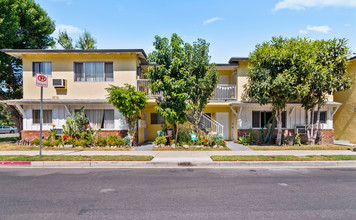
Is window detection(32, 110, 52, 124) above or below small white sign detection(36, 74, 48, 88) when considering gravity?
below

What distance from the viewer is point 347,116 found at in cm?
1466

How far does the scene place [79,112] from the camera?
13.2 meters

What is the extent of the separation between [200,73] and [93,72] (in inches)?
284

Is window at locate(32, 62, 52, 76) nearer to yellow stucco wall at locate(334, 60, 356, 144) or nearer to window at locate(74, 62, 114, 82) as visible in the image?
window at locate(74, 62, 114, 82)

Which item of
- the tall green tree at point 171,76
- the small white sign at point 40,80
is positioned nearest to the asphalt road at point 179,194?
the small white sign at point 40,80

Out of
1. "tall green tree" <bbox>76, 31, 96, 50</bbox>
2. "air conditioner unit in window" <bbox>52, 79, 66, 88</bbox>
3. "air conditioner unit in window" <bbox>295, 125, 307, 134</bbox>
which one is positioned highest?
"tall green tree" <bbox>76, 31, 96, 50</bbox>

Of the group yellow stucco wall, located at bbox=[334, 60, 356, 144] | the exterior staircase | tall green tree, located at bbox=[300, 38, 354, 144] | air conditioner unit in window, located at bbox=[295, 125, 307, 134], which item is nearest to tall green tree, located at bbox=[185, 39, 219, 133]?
the exterior staircase

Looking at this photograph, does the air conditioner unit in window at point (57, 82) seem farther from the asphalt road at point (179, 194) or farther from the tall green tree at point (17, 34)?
the asphalt road at point (179, 194)

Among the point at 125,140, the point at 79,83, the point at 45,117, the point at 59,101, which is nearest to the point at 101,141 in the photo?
the point at 125,140

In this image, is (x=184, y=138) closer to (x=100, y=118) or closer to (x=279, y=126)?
(x=100, y=118)

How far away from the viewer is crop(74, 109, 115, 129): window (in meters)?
13.3

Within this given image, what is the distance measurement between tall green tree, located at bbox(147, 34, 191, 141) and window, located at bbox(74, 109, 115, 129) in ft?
12.9

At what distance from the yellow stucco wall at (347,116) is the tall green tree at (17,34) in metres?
23.7

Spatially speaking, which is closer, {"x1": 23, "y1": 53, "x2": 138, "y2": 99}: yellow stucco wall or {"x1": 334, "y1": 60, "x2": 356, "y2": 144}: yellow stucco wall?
Result: {"x1": 23, "y1": 53, "x2": 138, "y2": 99}: yellow stucco wall
